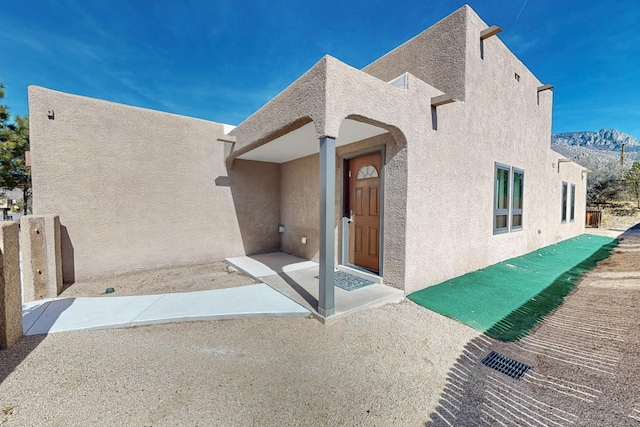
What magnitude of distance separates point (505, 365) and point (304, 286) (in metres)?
3.23

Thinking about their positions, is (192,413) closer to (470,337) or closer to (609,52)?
(470,337)

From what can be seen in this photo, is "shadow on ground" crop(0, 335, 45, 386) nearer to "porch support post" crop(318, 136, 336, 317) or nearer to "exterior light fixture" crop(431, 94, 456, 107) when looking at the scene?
"porch support post" crop(318, 136, 336, 317)

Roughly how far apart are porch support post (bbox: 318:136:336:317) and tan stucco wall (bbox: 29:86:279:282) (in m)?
4.71

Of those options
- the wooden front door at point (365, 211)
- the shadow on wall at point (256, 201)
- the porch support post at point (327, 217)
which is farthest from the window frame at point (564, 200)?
the porch support post at point (327, 217)

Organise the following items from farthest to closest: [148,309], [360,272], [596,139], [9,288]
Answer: [596,139]
[360,272]
[148,309]
[9,288]

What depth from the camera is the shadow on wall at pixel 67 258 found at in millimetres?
5258

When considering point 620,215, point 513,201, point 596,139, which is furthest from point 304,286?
point 596,139

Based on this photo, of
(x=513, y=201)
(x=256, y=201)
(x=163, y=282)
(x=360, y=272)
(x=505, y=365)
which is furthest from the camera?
(x=256, y=201)

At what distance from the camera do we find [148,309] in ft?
13.0

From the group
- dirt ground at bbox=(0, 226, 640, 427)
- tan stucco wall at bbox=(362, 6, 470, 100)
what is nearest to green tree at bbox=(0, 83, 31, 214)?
dirt ground at bbox=(0, 226, 640, 427)

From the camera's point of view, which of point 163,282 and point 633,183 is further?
point 633,183

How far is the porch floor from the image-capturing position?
4012 millimetres

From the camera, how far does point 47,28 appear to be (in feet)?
20.8

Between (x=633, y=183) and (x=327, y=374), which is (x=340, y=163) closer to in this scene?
(x=327, y=374)
